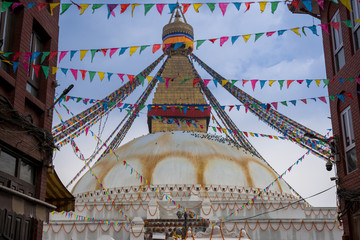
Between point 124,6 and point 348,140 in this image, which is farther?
point 348,140

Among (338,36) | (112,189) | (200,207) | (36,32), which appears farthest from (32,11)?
(112,189)

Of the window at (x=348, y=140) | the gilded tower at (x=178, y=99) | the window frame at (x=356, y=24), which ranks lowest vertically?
the window at (x=348, y=140)

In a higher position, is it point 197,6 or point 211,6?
point 197,6

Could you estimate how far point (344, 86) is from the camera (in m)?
13.9

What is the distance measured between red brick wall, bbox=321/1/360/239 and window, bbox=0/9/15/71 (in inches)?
366

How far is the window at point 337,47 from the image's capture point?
14.3m

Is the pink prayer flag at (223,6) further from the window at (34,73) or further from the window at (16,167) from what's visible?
the window at (16,167)

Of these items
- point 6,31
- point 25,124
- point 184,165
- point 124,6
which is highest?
point 184,165

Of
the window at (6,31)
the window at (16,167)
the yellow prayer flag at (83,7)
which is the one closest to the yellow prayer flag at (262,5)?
the yellow prayer flag at (83,7)

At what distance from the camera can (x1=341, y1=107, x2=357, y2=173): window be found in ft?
44.2

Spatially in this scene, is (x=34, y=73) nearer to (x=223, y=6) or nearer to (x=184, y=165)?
(x=223, y=6)

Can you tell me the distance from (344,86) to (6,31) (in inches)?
380

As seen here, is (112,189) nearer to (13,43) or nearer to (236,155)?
(236,155)

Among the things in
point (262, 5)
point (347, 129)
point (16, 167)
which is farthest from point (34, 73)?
point (347, 129)
